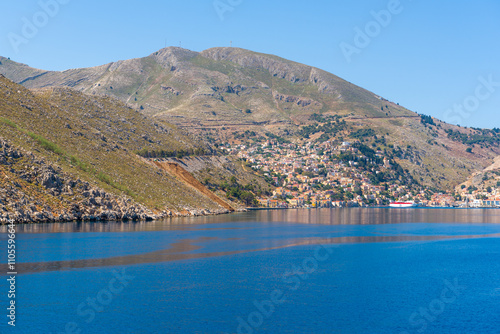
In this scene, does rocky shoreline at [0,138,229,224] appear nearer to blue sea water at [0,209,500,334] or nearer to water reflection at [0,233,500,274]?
blue sea water at [0,209,500,334]

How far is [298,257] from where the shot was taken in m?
65.0

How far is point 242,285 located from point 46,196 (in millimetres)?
55481

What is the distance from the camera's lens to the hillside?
8831 centimetres

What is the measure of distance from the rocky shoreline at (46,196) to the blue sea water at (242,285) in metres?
6.19

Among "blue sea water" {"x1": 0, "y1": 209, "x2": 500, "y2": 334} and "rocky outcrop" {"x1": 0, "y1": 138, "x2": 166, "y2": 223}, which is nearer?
"blue sea water" {"x1": 0, "y1": 209, "x2": 500, "y2": 334}

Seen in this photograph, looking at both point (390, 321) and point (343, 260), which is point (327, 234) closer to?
point (343, 260)

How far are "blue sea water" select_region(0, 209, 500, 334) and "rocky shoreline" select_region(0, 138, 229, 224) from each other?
6190mm

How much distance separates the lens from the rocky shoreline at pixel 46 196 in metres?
81.7

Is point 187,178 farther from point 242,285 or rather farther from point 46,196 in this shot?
point 242,285

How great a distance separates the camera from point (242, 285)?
47.8 meters

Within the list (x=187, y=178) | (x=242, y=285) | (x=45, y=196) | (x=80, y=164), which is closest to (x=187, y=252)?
(x=242, y=285)

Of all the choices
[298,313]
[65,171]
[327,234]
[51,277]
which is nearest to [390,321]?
[298,313]

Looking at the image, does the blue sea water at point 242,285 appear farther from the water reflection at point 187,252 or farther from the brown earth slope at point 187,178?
the brown earth slope at point 187,178

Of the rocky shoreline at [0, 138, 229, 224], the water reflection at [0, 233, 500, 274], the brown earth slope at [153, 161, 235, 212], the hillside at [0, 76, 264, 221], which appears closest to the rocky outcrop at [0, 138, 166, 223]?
the rocky shoreline at [0, 138, 229, 224]
